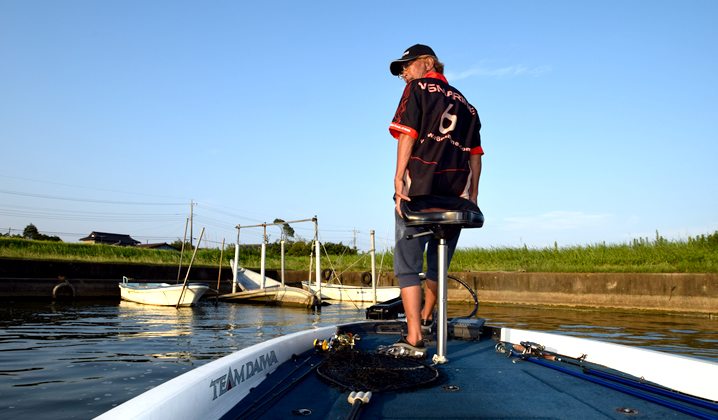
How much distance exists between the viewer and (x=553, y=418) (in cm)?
139

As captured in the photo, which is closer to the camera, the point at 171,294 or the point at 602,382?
the point at 602,382

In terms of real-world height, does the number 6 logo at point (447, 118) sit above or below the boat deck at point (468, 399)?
above

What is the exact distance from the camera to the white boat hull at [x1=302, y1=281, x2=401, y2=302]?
21.0 metres

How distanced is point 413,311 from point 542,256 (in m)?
20.9

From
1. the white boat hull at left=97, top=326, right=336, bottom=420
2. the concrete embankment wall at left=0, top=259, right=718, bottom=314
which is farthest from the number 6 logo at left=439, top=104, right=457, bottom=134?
the concrete embankment wall at left=0, top=259, right=718, bottom=314

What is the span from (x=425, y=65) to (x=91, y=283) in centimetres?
2435

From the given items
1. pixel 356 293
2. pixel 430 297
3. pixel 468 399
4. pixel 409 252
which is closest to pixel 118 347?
pixel 430 297

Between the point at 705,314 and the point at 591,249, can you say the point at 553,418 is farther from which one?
the point at 591,249

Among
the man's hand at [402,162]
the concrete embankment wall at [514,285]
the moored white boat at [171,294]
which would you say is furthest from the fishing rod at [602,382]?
the moored white boat at [171,294]

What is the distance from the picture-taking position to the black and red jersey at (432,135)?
8.09 ft

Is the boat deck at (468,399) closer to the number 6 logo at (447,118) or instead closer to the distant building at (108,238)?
the number 6 logo at (447,118)

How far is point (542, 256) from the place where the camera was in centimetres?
2130

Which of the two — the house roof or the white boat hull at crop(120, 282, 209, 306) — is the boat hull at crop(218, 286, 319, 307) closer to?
the white boat hull at crop(120, 282, 209, 306)

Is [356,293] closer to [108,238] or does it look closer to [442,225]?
[442,225]
